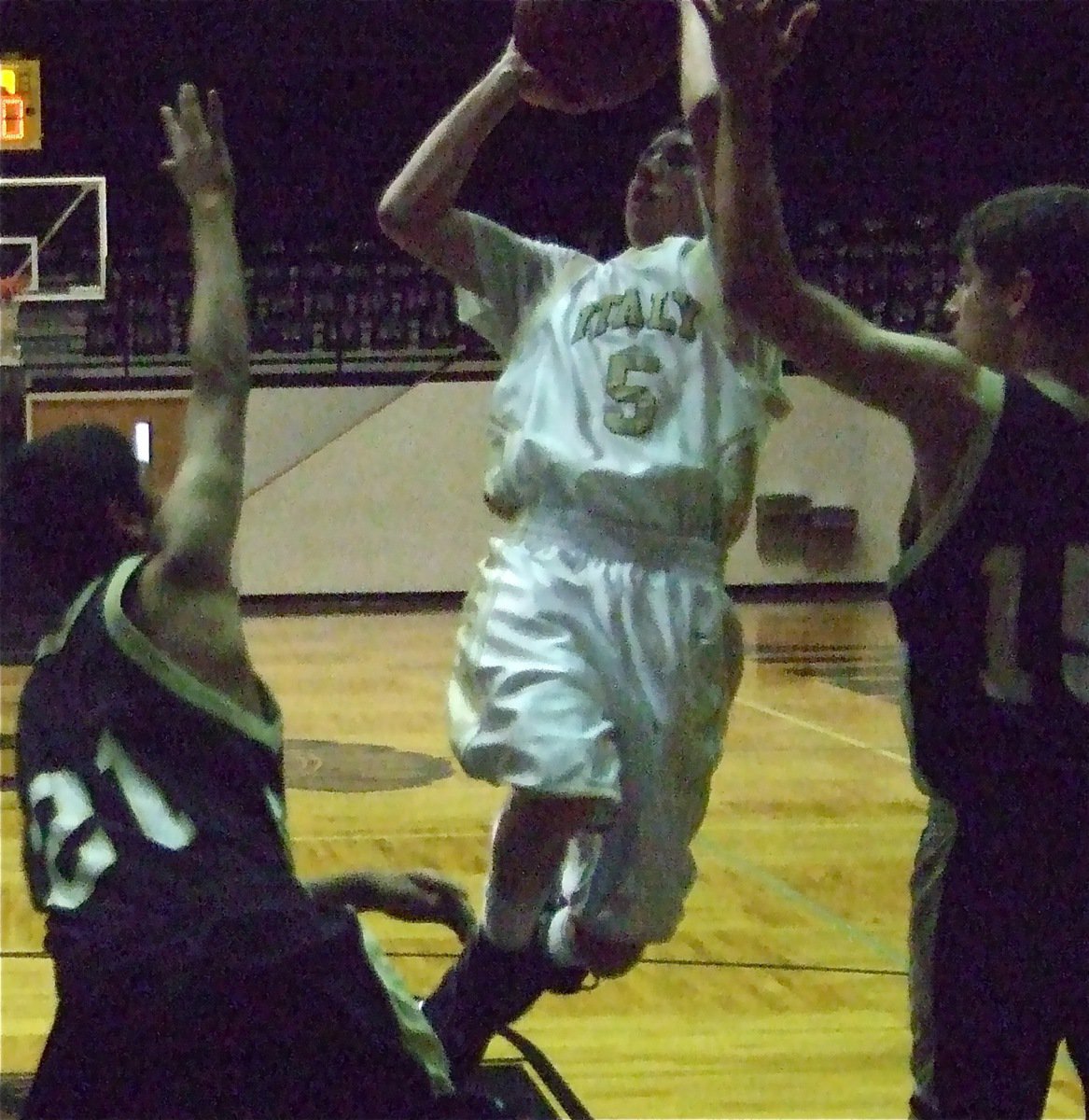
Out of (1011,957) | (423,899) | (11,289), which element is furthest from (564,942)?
(11,289)

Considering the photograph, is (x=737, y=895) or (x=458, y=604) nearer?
(x=737, y=895)

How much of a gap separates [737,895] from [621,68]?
7.56ft

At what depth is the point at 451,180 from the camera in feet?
9.43

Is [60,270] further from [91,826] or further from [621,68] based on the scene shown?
[91,826]

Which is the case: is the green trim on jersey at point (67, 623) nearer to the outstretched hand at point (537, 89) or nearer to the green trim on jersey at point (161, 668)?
the green trim on jersey at point (161, 668)

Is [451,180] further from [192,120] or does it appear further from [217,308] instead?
[217,308]

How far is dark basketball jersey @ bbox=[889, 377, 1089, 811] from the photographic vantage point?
76.9 inches

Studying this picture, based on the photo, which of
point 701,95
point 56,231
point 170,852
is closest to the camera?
point 170,852

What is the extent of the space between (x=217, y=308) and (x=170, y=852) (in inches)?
25.1

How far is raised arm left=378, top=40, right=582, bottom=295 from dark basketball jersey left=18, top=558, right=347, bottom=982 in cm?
107

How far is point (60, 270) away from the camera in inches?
460

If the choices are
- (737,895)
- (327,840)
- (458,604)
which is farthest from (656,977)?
(458,604)

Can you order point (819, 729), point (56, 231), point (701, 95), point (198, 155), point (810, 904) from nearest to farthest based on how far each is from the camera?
point (198, 155)
point (701, 95)
point (810, 904)
point (819, 729)
point (56, 231)

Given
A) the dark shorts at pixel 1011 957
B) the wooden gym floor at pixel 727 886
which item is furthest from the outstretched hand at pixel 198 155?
the wooden gym floor at pixel 727 886
